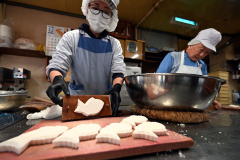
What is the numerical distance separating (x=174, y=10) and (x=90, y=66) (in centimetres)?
310

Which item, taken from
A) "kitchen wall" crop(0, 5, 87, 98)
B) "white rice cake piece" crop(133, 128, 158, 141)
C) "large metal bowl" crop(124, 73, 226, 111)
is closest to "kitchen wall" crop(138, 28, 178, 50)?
"kitchen wall" crop(0, 5, 87, 98)

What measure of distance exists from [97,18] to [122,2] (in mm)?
2078

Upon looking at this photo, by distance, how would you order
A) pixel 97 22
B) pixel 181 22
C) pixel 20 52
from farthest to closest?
pixel 181 22
pixel 20 52
pixel 97 22

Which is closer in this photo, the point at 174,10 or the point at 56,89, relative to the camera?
the point at 56,89

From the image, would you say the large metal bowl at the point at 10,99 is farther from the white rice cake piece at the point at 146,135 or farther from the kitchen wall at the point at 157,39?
the kitchen wall at the point at 157,39

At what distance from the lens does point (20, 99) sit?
124cm

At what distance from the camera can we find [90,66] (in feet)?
4.61

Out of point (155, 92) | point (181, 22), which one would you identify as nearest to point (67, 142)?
point (155, 92)

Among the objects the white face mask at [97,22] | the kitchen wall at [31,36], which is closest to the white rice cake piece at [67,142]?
the white face mask at [97,22]

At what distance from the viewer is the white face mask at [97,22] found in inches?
52.0

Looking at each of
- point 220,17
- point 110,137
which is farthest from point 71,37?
point 220,17

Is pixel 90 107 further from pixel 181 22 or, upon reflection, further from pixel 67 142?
pixel 181 22

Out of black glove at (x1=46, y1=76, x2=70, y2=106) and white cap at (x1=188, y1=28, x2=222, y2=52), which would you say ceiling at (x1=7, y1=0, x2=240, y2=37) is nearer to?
white cap at (x1=188, y1=28, x2=222, y2=52)

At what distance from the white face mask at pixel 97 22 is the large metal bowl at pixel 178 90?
0.80 m
